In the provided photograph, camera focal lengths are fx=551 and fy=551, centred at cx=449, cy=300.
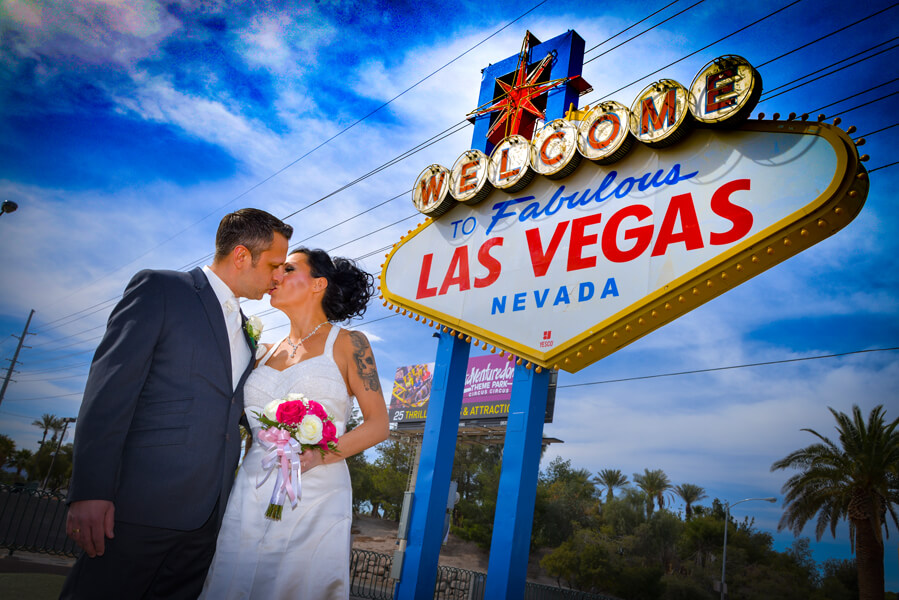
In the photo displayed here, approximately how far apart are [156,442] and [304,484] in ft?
3.39

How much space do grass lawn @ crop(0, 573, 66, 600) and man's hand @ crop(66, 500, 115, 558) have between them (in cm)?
452

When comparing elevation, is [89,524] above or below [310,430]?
below

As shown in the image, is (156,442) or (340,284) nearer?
(156,442)

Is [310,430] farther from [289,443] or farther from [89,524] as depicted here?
[89,524]

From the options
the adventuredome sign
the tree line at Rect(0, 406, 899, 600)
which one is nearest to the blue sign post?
the adventuredome sign

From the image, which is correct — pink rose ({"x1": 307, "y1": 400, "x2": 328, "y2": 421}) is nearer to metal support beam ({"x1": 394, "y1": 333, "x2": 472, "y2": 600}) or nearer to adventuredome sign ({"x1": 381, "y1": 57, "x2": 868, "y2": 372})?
adventuredome sign ({"x1": 381, "y1": 57, "x2": 868, "y2": 372})

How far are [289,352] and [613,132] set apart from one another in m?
4.35

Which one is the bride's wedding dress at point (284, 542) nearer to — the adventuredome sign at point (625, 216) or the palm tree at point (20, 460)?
the adventuredome sign at point (625, 216)

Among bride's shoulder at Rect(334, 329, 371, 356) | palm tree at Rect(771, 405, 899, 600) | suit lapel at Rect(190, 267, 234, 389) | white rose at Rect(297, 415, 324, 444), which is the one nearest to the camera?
suit lapel at Rect(190, 267, 234, 389)

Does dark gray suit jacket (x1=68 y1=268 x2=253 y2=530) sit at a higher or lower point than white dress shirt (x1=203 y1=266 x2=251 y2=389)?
lower

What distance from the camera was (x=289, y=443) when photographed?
3346 millimetres

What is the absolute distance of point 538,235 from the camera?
22.2 ft

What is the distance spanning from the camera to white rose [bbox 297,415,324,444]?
332cm

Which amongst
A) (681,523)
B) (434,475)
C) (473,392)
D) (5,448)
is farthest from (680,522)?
(5,448)
